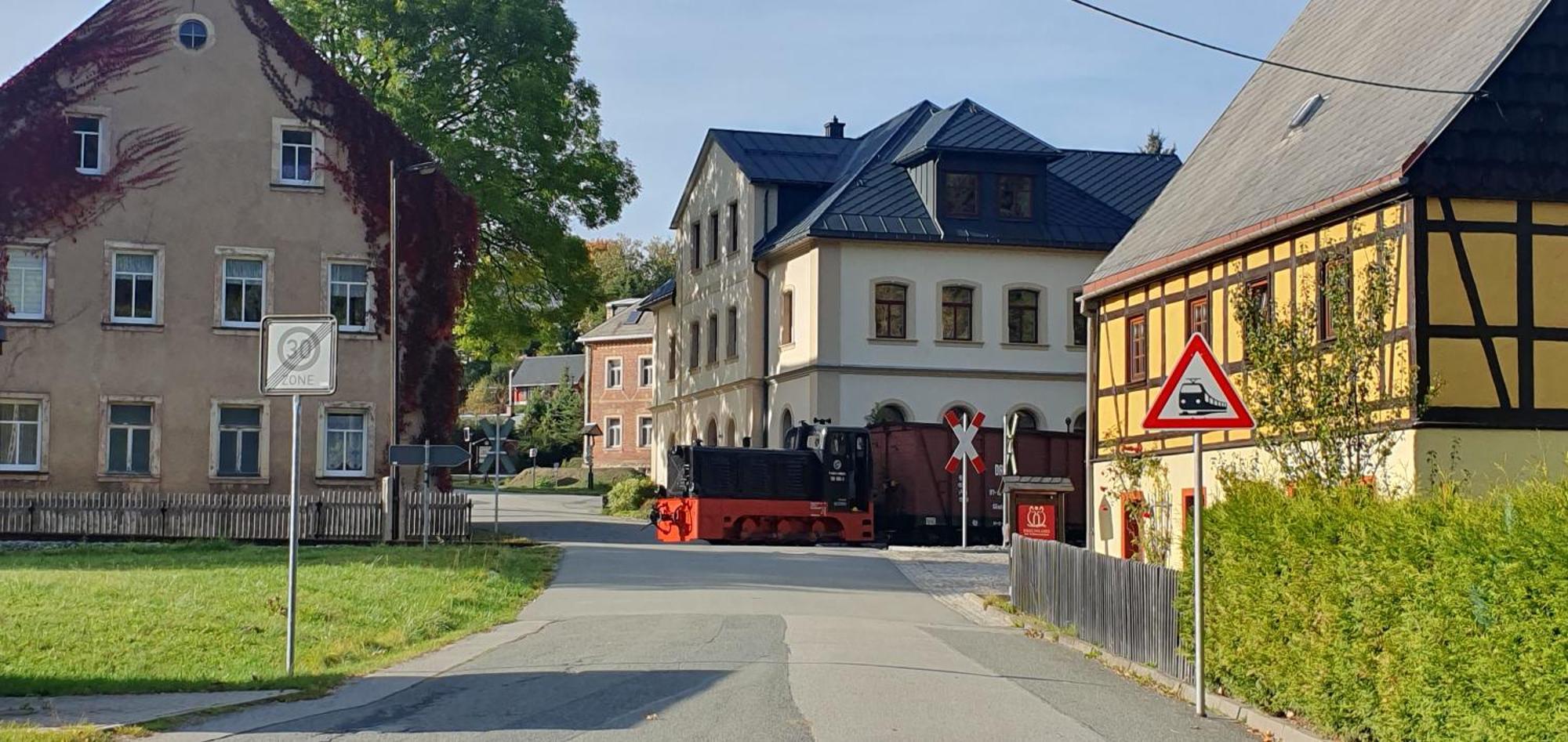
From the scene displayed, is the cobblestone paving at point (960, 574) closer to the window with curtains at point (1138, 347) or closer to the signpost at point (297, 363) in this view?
the window with curtains at point (1138, 347)

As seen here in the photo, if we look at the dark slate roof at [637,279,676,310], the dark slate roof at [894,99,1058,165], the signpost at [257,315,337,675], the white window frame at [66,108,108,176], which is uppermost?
the dark slate roof at [894,99,1058,165]

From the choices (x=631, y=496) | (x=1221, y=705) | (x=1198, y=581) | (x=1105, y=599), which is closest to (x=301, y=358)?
(x=1198, y=581)

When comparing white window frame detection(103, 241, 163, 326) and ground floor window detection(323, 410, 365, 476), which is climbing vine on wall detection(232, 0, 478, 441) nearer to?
ground floor window detection(323, 410, 365, 476)

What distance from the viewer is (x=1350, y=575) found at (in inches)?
441

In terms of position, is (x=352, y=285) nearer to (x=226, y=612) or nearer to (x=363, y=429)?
(x=363, y=429)

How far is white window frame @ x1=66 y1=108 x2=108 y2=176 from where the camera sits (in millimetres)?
36688

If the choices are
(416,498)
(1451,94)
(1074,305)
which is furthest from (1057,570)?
(1074,305)

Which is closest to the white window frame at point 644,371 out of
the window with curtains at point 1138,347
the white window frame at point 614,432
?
the white window frame at point 614,432

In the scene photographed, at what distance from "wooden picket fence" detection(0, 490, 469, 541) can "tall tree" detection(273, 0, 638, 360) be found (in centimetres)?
1076

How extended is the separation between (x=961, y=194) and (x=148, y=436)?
70.8 ft

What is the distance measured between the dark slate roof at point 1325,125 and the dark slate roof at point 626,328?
55128mm

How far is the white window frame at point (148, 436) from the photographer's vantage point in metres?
36.2

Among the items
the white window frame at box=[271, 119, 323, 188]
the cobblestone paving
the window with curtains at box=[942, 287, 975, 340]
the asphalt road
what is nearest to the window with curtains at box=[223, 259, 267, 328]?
the white window frame at box=[271, 119, 323, 188]

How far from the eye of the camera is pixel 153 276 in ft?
121
